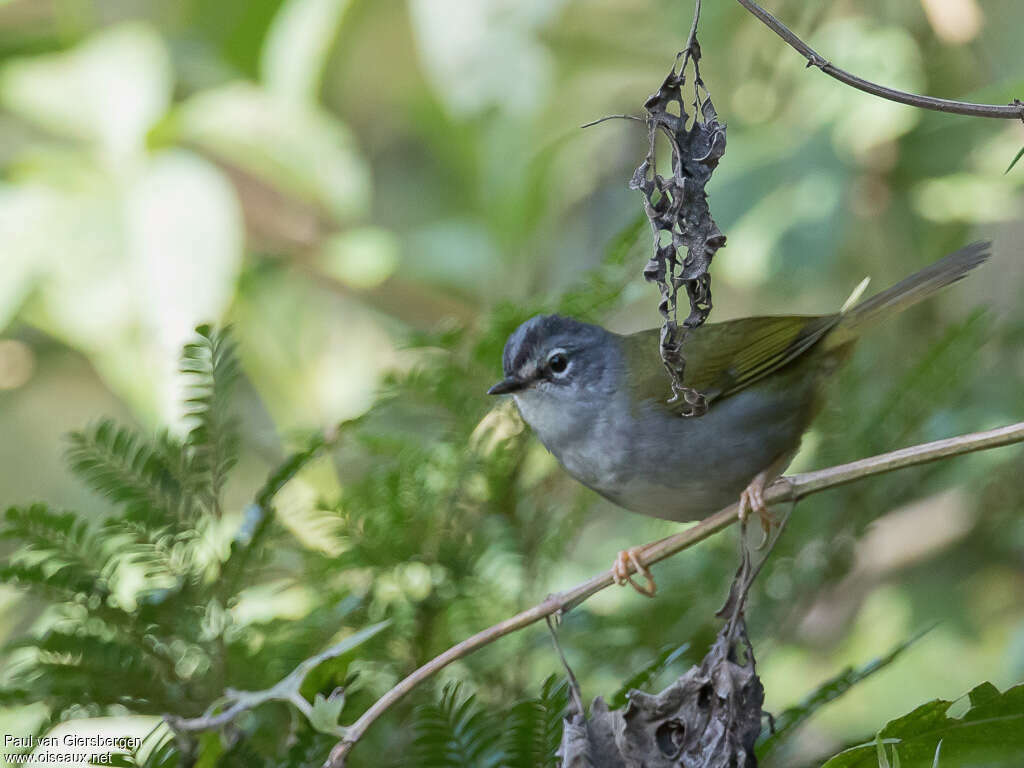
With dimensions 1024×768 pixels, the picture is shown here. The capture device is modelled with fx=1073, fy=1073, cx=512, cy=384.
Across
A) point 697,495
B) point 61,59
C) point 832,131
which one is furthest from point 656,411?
point 61,59

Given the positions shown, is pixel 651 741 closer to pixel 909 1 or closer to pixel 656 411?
pixel 656 411

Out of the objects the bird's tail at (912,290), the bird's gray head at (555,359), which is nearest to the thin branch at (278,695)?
the bird's gray head at (555,359)

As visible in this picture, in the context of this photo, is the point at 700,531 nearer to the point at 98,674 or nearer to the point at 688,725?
the point at 688,725

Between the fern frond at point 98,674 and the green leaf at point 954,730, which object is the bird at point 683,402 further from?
the fern frond at point 98,674

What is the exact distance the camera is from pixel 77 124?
382 centimetres

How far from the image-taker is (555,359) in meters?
2.69

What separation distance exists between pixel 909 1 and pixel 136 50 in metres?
2.80

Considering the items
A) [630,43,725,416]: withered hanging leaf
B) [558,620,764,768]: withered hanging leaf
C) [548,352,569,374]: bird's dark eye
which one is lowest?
[558,620,764,768]: withered hanging leaf

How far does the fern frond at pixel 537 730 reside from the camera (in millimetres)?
1826

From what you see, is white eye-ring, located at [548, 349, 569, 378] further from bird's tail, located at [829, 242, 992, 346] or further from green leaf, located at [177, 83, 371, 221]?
green leaf, located at [177, 83, 371, 221]

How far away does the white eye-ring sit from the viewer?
2676mm

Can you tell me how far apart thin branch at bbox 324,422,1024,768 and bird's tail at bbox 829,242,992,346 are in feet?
3.17

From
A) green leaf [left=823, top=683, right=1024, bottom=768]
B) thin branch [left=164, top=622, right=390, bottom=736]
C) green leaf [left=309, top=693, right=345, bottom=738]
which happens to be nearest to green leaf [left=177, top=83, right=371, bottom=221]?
thin branch [left=164, top=622, right=390, bottom=736]

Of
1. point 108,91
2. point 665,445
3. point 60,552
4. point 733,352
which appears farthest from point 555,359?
point 108,91
